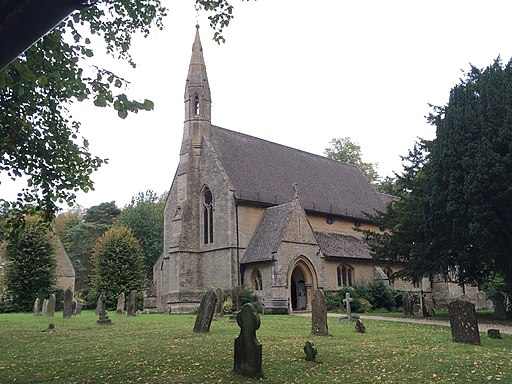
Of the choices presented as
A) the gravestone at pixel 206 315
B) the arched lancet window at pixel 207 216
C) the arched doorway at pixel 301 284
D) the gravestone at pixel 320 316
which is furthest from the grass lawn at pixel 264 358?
the arched lancet window at pixel 207 216

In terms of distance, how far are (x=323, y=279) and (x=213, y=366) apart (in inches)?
826

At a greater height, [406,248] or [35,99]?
[35,99]

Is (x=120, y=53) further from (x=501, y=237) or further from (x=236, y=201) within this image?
(x=236, y=201)

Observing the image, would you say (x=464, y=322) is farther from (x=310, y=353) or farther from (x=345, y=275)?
(x=345, y=275)

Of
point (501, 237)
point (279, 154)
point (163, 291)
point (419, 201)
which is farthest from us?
point (279, 154)

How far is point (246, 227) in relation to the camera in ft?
98.5

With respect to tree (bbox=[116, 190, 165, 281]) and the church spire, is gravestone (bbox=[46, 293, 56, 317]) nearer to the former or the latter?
the church spire

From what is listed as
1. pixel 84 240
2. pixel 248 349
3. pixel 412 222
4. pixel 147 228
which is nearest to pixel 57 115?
pixel 248 349

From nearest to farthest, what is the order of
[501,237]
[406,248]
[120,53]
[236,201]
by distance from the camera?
[120,53] < [501,237] < [406,248] < [236,201]

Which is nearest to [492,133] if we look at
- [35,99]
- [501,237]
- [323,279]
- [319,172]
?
[501,237]

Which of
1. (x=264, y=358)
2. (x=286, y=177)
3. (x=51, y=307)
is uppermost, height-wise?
(x=286, y=177)

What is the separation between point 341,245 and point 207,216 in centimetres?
955

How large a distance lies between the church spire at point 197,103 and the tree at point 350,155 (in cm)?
2755

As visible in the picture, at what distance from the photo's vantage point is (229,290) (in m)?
28.0
